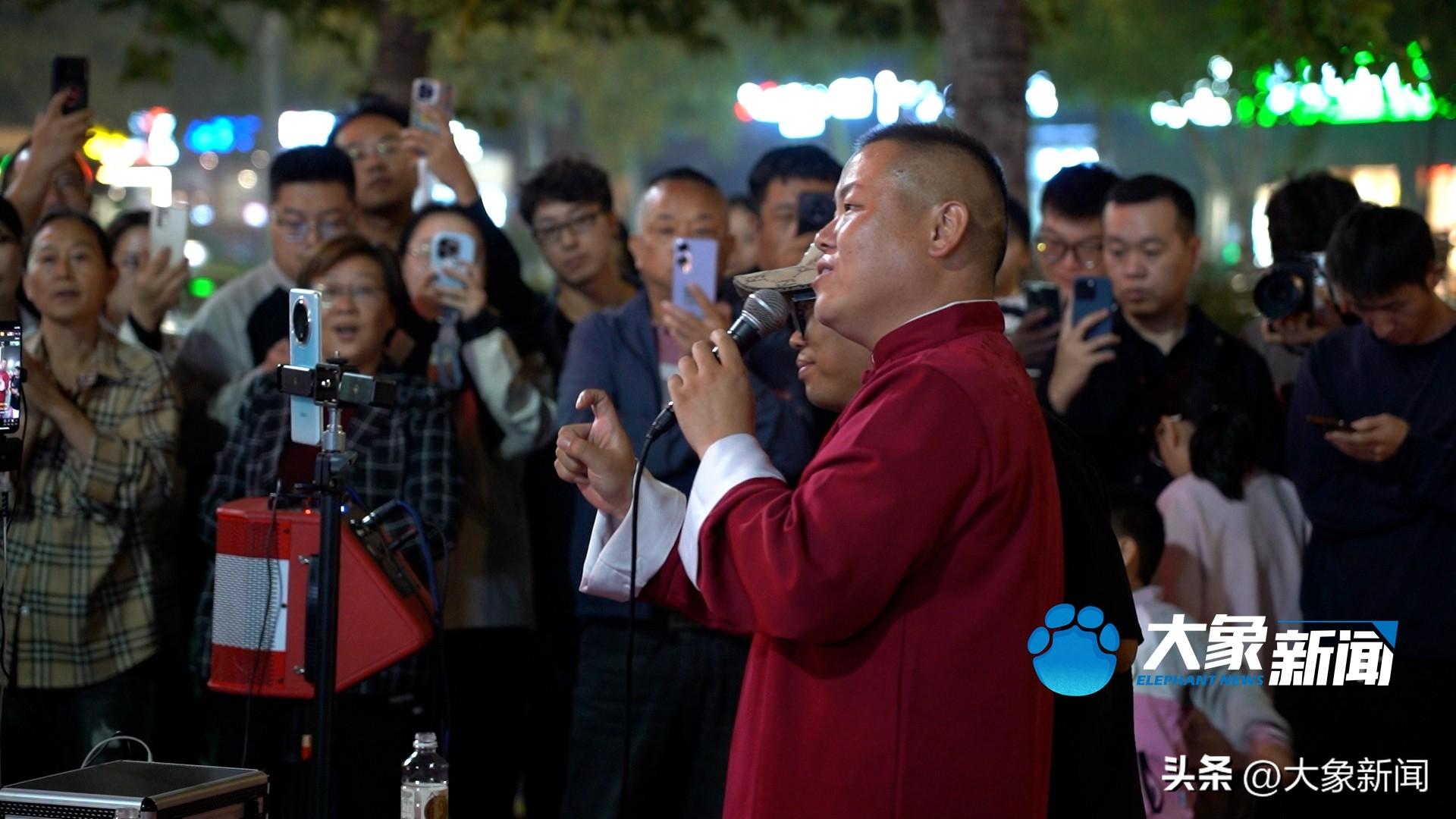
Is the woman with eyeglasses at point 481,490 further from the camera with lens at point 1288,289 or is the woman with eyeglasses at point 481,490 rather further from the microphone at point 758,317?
the camera with lens at point 1288,289

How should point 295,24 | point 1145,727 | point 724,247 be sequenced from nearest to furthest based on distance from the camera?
point 1145,727
point 724,247
point 295,24

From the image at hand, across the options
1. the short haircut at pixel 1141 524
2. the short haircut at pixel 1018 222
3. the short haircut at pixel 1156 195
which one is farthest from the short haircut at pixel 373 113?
the short haircut at pixel 1141 524

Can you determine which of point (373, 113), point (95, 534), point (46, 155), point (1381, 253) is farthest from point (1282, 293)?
point (46, 155)

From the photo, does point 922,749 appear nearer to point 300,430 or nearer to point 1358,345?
point 300,430

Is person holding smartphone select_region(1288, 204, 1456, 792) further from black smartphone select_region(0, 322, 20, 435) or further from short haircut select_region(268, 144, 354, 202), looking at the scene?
black smartphone select_region(0, 322, 20, 435)

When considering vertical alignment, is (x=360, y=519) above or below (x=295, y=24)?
below

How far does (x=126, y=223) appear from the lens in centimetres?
689

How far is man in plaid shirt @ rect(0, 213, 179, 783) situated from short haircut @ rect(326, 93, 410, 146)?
161cm

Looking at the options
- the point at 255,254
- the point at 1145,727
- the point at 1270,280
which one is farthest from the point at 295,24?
the point at 255,254

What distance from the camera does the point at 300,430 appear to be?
13.4 ft

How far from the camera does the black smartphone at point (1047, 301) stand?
5785 mm

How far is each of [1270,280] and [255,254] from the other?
101 feet

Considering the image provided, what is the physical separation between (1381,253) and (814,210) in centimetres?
177

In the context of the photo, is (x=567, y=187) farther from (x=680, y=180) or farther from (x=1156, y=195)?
(x=1156, y=195)
